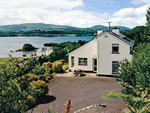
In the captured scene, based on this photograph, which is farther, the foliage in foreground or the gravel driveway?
the gravel driveway

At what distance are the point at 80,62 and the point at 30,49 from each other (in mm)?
87033

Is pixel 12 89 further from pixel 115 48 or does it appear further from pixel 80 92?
pixel 115 48

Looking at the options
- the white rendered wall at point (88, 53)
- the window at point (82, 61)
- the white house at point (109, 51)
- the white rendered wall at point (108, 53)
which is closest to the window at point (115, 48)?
the white house at point (109, 51)

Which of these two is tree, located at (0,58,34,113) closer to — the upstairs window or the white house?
the white house

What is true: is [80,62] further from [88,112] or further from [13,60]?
[13,60]

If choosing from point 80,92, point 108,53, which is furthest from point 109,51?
point 80,92

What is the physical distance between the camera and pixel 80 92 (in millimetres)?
17797

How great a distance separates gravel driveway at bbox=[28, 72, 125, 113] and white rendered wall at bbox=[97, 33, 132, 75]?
1.81 metres

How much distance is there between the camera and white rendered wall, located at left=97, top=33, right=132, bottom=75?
2394 centimetres

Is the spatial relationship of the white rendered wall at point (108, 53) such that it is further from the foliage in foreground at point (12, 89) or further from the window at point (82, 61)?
the foliage in foreground at point (12, 89)

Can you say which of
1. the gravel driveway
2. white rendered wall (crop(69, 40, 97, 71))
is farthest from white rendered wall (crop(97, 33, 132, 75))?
white rendered wall (crop(69, 40, 97, 71))

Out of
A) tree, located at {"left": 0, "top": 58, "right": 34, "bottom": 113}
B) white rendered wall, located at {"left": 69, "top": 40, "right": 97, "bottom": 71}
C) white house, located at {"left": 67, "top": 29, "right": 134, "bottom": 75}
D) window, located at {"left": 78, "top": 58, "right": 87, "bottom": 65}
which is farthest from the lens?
window, located at {"left": 78, "top": 58, "right": 87, "bottom": 65}

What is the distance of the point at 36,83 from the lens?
1592 centimetres

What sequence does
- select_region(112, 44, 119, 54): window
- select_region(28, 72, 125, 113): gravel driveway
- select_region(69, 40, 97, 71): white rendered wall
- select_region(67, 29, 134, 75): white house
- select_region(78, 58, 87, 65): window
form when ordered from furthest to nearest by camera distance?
select_region(78, 58, 87, 65): window → select_region(69, 40, 97, 71): white rendered wall → select_region(112, 44, 119, 54): window → select_region(67, 29, 134, 75): white house → select_region(28, 72, 125, 113): gravel driveway
